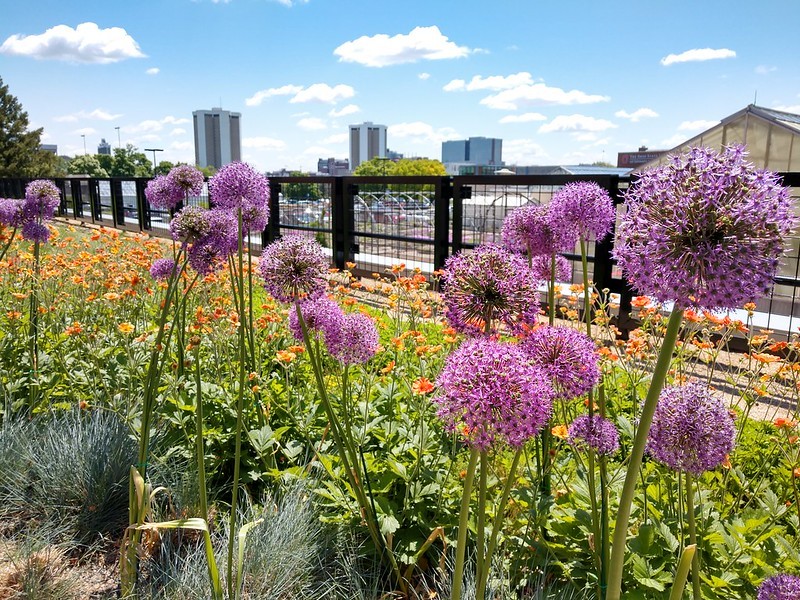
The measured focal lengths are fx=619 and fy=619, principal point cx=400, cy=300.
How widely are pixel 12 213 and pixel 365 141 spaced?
19444cm

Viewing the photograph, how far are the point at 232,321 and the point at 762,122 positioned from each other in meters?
10.3

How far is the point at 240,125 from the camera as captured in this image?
156 m

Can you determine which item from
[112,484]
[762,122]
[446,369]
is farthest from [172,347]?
[762,122]

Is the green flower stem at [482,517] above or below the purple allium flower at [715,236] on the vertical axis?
below

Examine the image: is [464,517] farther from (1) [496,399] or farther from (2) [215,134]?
(2) [215,134]

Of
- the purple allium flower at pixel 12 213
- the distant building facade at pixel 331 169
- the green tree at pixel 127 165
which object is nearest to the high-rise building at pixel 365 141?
the distant building facade at pixel 331 169

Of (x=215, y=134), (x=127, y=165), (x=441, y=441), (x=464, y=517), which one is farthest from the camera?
(x=215, y=134)

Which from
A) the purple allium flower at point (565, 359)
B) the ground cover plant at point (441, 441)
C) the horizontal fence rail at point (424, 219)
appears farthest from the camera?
the horizontal fence rail at point (424, 219)

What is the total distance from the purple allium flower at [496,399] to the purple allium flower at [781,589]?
790 millimetres

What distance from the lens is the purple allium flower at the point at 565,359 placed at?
147 centimetres

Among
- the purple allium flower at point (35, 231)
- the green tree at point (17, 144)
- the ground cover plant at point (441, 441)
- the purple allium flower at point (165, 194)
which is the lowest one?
the ground cover plant at point (441, 441)

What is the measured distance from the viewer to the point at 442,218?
8.08 metres

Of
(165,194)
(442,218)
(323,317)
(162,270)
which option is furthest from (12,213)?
(442,218)

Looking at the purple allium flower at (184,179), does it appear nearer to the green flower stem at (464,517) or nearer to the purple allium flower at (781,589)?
the green flower stem at (464,517)
